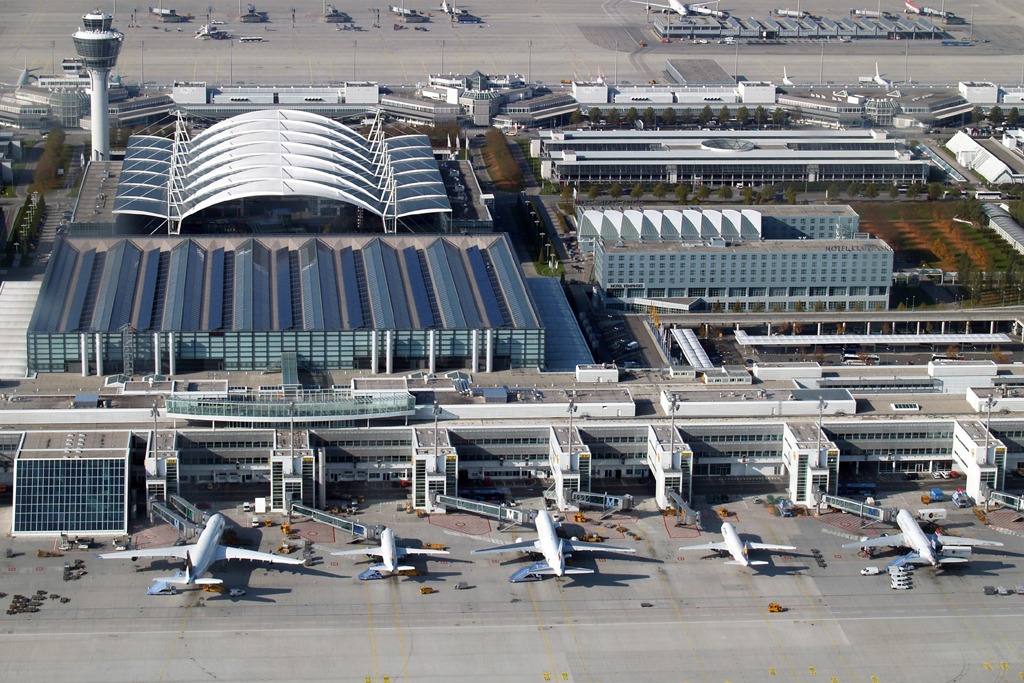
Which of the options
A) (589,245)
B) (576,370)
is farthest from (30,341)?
(589,245)

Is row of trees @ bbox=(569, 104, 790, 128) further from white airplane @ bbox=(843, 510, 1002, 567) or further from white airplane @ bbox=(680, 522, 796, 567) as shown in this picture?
white airplane @ bbox=(680, 522, 796, 567)

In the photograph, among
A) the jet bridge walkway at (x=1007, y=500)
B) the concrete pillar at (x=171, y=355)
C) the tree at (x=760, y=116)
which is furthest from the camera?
the tree at (x=760, y=116)

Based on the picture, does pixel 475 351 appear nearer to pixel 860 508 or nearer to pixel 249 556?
pixel 249 556

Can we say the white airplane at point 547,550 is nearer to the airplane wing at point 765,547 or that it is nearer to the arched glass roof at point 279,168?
the airplane wing at point 765,547

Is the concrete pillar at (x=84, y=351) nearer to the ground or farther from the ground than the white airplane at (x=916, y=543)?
farther from the ground

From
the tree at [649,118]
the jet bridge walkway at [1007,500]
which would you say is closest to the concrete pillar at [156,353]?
the jet bridge walkway at [1007,500]

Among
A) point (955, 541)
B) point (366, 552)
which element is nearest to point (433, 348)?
point (366, 552)
